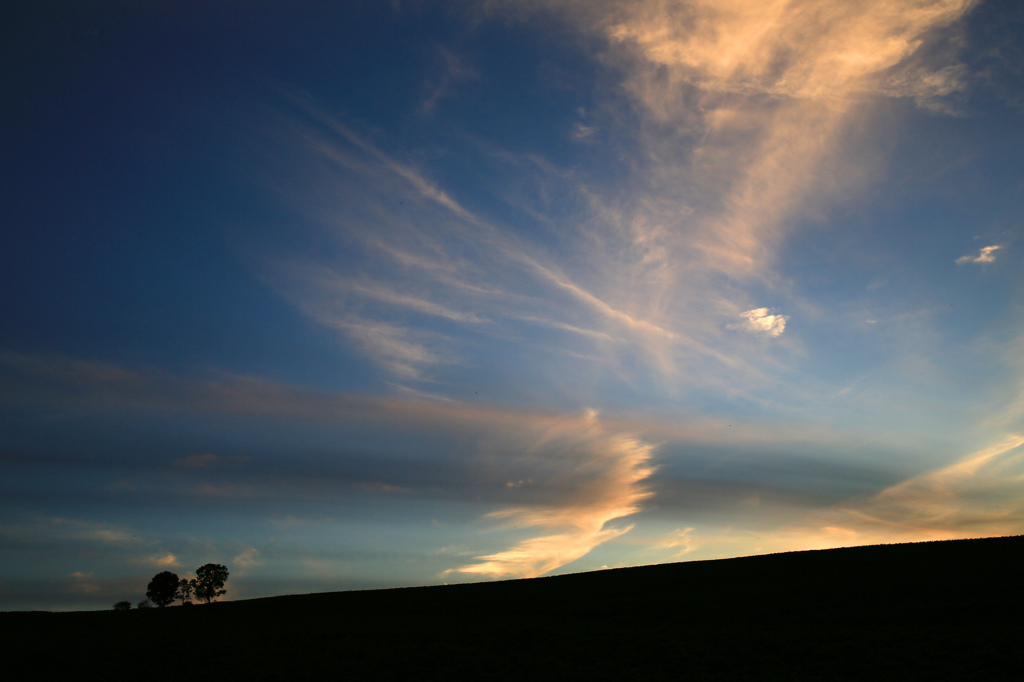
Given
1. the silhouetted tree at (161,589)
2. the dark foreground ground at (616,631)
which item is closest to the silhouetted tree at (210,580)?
the silhouetted tree at (161,589)

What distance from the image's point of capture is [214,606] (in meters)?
38.7

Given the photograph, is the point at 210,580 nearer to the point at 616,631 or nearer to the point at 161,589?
the point at 161,589

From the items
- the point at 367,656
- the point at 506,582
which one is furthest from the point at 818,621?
the point at 506,582

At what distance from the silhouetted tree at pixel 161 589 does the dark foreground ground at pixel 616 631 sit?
58.0 metres

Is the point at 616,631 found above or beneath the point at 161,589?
beneath

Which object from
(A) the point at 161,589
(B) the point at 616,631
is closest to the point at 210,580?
(A) the point at 161,589

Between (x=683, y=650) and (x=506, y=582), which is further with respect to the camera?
(x=506, y=582)

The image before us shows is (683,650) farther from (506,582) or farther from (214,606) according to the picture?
(214,606)

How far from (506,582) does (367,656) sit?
75.0 ft

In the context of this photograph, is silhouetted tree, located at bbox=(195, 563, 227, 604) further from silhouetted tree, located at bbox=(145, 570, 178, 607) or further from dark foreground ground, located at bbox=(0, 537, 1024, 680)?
dark foreground ground, located at bbox=(0, 537, 1024, 680)

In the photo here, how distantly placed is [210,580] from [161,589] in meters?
10.1

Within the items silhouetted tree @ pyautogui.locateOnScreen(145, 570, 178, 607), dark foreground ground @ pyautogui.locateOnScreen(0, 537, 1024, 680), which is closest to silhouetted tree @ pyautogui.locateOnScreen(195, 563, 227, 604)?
silhouetted tree @ pyautogui.locateOnScreen(145, 570, 178, 607)

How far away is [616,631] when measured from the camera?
24.7 meters

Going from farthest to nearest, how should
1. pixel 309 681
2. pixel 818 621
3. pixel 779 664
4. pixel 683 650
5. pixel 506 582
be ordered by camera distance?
1. pixel 506 582
2. pixel 818 621
3. pixel 683 650
4. pixel 309 681
5. pixel 779 664
